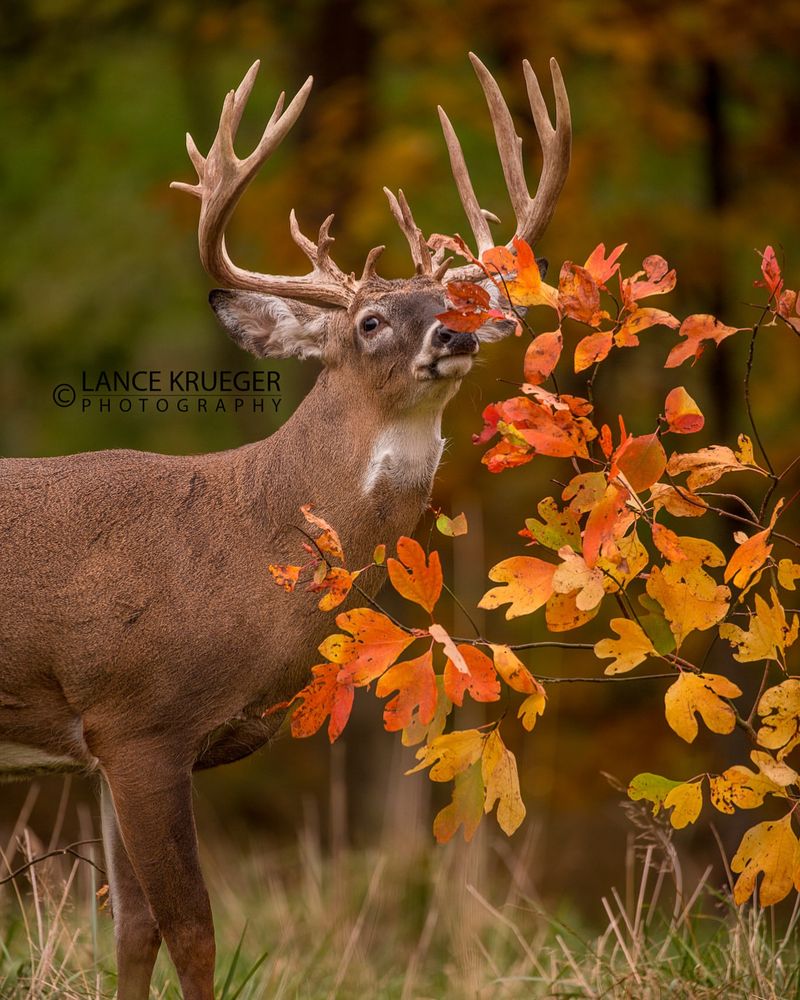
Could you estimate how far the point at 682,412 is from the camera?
346 cm

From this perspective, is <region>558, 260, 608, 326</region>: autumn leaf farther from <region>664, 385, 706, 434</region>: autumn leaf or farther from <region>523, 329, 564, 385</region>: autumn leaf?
<region>664, 385, 706, 434</region>: autumn leaf

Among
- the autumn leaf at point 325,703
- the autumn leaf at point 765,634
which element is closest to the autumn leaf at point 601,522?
the autumn leaf at point 765,634

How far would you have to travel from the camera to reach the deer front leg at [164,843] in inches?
170

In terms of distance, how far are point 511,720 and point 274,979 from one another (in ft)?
Answer: 24.8

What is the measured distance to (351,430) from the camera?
15.7ft

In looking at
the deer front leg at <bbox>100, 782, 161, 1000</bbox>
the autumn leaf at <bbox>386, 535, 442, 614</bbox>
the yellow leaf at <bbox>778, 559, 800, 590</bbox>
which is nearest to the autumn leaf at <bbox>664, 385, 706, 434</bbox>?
the yellow leaf at <bbox>778, 559, 800, 590</bbox>

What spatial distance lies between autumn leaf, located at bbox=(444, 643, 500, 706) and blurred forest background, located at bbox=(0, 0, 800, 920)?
13.0ft

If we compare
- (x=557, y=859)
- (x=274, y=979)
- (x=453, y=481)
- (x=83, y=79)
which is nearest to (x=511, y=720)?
(x=453, y=481)

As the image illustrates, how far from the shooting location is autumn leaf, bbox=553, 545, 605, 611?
3.26 meters

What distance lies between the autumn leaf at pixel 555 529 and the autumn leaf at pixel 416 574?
27 centimetres

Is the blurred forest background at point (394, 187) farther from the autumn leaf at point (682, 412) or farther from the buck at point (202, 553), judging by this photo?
the autumn leaf at point (682, 412)

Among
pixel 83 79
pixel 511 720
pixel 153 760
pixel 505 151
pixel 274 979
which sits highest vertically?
pixel 83 79

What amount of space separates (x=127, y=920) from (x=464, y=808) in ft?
5.40

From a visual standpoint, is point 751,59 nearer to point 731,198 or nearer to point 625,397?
point 731,198
